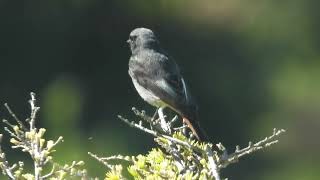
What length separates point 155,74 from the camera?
12.8 ft

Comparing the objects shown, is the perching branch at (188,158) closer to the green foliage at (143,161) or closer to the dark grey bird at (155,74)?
the green foliage at (143,161)

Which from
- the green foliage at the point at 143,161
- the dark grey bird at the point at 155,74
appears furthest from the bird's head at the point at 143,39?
the green foliage at the point at 143,161

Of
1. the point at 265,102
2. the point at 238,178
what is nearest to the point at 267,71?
the point at 265,102

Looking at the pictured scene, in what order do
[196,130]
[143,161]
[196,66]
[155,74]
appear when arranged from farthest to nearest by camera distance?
[196,66] → [155,74] → [196,130] → [143,161]

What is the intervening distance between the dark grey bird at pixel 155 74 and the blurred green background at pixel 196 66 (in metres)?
5.84

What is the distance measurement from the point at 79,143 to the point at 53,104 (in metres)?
0.43


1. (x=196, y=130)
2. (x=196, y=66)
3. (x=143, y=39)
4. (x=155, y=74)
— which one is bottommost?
(x=196, y=130)

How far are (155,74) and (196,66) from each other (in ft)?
25.1

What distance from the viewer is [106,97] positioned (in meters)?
11.0

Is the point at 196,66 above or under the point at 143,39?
above

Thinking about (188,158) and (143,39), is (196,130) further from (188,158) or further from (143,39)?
(143,39)

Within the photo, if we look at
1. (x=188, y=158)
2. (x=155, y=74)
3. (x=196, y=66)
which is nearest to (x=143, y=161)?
(x=188, y=158)

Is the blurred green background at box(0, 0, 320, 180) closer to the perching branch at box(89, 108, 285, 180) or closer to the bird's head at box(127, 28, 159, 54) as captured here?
the bird's head at box(127, 28, 159, 54)

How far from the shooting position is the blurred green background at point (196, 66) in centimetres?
1057
